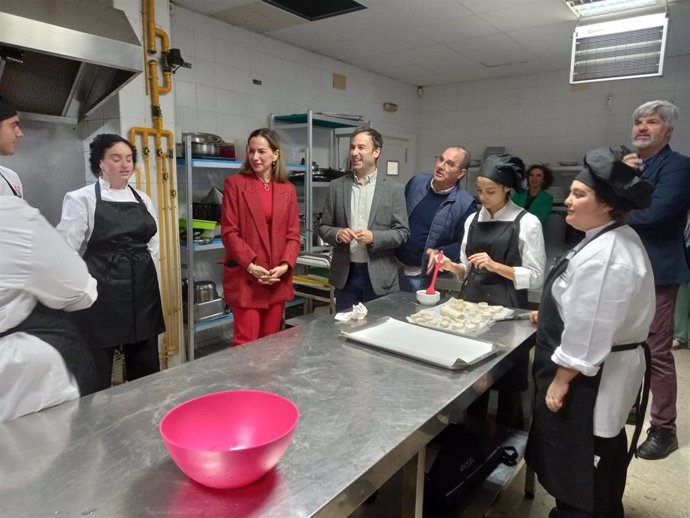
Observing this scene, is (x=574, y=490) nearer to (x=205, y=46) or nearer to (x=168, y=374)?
(x=168, y=374)

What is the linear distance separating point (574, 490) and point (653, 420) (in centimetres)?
125

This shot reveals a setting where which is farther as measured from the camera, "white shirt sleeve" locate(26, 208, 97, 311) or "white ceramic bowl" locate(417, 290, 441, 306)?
"white ceramic bowl" locate(417, 290, 441, 306)

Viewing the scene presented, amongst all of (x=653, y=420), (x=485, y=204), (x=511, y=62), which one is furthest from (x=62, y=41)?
(x=511, y=62)

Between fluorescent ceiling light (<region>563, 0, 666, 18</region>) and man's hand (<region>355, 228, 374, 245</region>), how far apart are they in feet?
7.46

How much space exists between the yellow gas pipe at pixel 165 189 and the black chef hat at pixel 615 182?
252cm

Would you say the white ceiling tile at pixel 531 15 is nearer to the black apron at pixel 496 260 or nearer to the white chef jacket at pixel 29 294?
the black apron at pixel 496 260

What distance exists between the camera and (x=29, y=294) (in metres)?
1.09

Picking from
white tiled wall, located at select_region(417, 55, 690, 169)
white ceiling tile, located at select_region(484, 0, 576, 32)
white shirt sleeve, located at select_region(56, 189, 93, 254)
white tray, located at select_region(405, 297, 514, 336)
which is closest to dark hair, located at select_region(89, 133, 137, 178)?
white shirt sleeve, located at select_region(56, 189, 93, 254)

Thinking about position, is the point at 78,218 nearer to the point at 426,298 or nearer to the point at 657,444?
the point at 426,298

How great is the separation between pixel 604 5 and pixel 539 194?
5.92 ft

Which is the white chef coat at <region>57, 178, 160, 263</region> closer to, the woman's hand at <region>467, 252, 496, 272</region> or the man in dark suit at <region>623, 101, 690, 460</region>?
the woman's hand at <region>467, 252, 496, 272</region>

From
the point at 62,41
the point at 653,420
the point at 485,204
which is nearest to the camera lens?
the point at 62,41

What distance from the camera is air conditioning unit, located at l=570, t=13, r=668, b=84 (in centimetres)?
308

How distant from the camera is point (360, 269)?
2348mm
